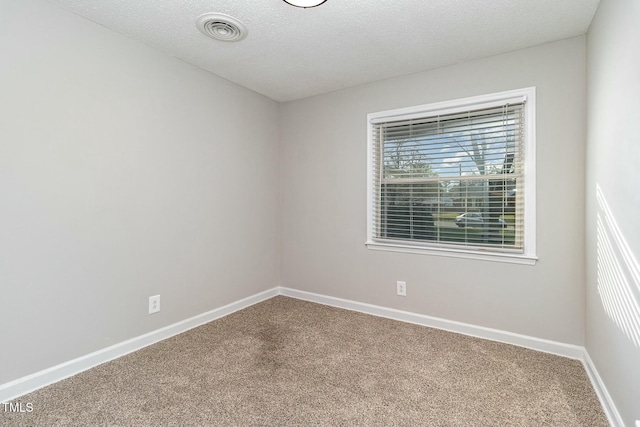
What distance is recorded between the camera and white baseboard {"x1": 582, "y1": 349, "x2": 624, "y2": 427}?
156 centimetres

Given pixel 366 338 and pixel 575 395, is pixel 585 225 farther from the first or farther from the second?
pixel 366 338

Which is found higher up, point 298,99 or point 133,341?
point 298,99

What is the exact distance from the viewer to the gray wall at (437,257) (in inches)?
90.4

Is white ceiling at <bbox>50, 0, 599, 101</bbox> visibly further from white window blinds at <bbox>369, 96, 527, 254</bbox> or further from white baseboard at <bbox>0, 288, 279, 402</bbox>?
white baseboard at <bbox>0, 288, 279, 402</bbox>

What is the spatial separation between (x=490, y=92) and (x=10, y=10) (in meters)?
3.16

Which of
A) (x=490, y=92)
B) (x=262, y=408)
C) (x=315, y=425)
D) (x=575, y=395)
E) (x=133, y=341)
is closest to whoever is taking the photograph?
(x=315, y=425)

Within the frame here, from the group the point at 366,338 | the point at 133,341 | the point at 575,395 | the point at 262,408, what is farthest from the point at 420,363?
the point at 133,341

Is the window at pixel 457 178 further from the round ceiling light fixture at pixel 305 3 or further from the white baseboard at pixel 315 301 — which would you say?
the round ceiling light fixture at pixel 305 3

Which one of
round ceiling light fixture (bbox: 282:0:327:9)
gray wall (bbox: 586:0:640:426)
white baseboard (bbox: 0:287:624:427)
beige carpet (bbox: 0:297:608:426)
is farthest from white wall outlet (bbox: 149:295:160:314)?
gray wall (bbox: 586:0:640:426)

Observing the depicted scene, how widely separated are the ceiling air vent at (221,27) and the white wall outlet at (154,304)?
1996 mm

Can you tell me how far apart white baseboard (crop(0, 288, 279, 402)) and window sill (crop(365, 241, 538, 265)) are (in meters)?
1.59

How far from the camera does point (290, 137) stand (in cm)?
368

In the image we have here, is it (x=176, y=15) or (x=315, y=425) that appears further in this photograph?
(x=176, y=15)

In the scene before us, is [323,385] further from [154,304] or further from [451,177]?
[451,177]
